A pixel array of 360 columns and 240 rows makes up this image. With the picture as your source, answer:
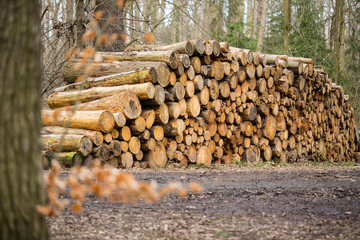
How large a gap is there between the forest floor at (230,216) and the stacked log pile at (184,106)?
6.77ft

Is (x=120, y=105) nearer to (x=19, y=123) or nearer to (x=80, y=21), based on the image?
(x=80, y=21)

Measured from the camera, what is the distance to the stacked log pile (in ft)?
20.8

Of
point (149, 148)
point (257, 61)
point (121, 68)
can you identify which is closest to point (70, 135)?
point (149, 148)

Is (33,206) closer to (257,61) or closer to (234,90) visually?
(234,90)

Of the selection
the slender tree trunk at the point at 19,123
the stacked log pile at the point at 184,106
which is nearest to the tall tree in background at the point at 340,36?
the stacked log pile at the point at 184,106

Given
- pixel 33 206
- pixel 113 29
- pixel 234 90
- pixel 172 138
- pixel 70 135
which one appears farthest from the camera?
pixel 113 29

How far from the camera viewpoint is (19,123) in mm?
1770

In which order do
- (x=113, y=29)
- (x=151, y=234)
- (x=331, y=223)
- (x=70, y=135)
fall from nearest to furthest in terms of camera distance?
(x=151, y=234)
(x=331, y=223)
(x=70, y=135)
(x=113, y=29)

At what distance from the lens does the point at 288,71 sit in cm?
994

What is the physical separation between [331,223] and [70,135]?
4165 mm

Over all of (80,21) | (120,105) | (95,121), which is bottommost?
(95,121)

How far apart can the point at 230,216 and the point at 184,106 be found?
4333mm

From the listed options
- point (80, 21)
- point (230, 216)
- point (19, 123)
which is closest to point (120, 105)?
point (80, 21)

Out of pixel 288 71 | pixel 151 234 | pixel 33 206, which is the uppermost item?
pixel 288 71
